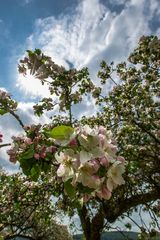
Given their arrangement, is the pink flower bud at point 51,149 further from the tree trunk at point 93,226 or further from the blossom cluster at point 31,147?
the tree trunk at point 93,226

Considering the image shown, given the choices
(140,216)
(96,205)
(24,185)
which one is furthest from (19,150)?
(96,205)

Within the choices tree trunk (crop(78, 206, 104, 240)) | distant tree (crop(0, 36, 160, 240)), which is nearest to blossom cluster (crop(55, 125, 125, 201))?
distant tree (crop(0, 36, 160, 240))

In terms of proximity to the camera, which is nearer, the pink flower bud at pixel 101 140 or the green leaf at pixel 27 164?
the pink flower bud at pixel 101 140

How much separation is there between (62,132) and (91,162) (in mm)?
213

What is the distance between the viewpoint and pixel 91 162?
1.94m

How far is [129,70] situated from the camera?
34.4 feet

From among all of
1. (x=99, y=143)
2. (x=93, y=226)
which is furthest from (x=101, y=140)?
(x=93, y=226)

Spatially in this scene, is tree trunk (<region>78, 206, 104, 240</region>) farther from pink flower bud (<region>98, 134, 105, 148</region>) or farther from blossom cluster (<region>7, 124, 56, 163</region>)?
pink flower bud (<region>98, 134, 105, 148</region>)

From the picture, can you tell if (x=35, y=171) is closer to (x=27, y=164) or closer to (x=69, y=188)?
(x=27, y=164)

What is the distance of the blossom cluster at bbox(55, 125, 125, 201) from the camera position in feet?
6.40

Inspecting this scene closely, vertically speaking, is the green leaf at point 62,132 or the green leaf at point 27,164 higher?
the green leaf at point 27,164

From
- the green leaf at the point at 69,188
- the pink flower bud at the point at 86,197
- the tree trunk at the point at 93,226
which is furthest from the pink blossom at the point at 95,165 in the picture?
the tree trunk at the point at 93,226

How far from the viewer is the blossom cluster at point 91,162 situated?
1.95 metres

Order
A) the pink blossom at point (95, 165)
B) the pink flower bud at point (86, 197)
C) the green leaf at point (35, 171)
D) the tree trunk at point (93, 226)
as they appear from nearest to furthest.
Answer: the pink blossom at point (95, 165) → the pink flower bud at point (86, 197) → the green leaf at point (35, 171) → the tree trunk at point (93, 226)
